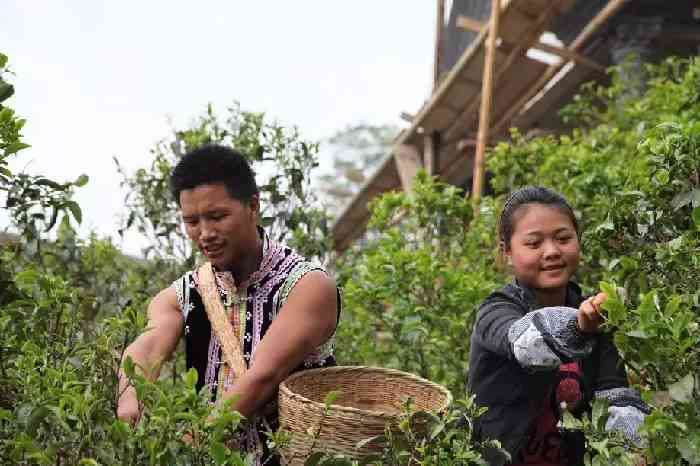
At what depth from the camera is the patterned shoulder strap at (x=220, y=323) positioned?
80.9 inches

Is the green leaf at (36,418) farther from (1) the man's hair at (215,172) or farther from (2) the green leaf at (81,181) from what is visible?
(2) the green leaf at (81,181)

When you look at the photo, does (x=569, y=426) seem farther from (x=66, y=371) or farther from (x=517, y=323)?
(x=66, y=371)

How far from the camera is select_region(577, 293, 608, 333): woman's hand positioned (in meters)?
1.57

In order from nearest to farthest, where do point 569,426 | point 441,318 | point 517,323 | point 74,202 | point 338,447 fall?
point 569,426 < point 338,447 < point 517,323 < point 74,202 < point 441,318

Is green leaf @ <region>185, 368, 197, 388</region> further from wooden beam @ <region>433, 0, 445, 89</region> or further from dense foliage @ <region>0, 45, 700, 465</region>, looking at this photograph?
wooden beam @ <region>433, 0, 445, 89</region>

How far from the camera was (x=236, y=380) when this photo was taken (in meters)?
1.99

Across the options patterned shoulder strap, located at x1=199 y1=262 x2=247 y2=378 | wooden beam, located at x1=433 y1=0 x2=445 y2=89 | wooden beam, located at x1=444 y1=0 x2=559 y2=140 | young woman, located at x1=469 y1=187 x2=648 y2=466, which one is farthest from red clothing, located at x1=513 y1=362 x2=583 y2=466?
wooden beam, located at x1=433 y1=0 x2=445 y2=89

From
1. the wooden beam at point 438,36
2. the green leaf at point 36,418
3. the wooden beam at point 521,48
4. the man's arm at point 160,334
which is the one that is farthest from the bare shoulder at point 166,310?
the wooden beam at point 438,36

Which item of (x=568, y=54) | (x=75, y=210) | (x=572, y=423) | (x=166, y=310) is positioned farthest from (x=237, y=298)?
(x=568, y=54)

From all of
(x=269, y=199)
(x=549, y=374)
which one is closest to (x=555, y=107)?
A: (x=269, y=199)

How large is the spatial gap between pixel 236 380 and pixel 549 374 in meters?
0.77

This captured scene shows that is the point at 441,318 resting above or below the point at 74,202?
below

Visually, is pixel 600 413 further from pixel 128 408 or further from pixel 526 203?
pixel 128 408

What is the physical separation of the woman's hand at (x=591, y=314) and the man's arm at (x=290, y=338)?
684mm
